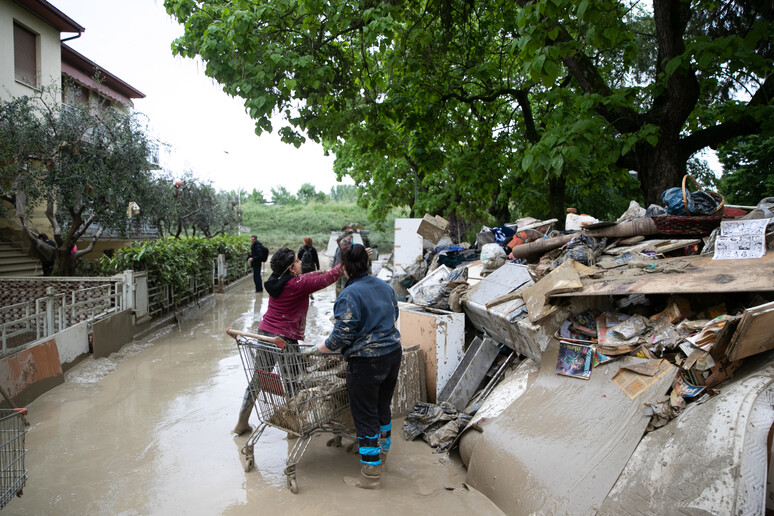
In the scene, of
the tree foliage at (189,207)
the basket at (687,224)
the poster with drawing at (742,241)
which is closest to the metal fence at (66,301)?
the tree foliage at (189,207)

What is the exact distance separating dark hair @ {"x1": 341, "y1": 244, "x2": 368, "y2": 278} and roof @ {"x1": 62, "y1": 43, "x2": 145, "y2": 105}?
15.3 meters

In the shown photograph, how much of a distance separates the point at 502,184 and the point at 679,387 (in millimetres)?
9217

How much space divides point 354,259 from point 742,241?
320 centimetres

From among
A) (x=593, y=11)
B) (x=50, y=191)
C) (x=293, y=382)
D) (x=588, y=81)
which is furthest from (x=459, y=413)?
(x=50, y=191)

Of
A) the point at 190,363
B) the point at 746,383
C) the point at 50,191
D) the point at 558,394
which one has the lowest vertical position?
the point at 190,363

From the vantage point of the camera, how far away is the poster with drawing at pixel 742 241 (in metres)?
4.03

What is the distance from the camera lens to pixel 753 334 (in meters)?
3.01

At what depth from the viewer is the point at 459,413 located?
4.64 metres

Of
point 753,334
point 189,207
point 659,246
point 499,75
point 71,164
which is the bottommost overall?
point 753,334

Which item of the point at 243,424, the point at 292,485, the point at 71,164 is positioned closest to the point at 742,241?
the point at 292,485

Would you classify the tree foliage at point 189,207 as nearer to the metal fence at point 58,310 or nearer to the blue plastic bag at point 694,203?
the metal fence at point 58,310

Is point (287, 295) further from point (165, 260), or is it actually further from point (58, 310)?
point (165, 260)

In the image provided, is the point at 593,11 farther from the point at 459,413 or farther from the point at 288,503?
the point at 288,503

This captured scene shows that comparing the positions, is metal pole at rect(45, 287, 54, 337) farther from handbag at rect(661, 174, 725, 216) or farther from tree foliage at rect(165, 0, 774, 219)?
handbag at rect(661, 174, 725, 216)
